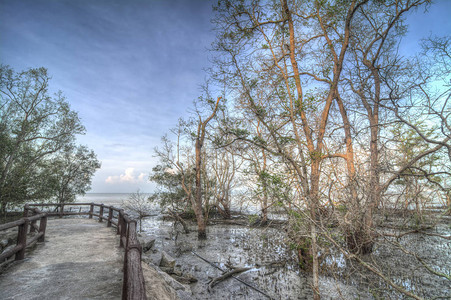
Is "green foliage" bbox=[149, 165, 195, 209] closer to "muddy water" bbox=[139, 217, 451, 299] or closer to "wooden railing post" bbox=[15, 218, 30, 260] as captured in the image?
"muddy water" bbox=[139, 217, 451, 299]

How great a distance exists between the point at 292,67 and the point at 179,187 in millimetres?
16854

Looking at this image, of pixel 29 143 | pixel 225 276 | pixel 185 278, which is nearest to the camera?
pixel 185 278

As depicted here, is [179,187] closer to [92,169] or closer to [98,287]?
[92,169]

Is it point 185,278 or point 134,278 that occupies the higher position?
point 134,278

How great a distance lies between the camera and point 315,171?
305 inches

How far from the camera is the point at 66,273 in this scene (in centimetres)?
405

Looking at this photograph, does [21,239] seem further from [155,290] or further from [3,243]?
[3,243]

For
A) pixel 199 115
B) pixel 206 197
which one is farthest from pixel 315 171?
pixel 206 197

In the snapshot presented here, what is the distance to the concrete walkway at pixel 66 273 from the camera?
10.8 ft

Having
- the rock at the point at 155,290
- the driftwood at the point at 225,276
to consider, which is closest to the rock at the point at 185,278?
the driftwood at the point at 225,276

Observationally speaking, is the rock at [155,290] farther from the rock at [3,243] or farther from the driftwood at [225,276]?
the rock at [3,243]

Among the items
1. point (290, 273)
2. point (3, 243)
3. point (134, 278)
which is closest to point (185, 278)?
point (290, 273)

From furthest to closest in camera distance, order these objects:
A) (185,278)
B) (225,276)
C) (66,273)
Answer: (225,276) < (185,278) < (66,273)

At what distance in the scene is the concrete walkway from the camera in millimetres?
3279
